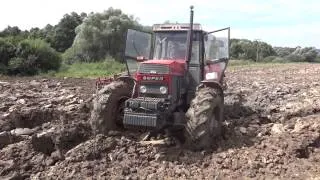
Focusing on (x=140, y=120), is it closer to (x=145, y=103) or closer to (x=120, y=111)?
(x=145, y=103)

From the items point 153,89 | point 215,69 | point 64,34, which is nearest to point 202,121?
point 153,89

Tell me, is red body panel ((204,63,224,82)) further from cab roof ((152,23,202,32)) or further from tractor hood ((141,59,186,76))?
cab roof ((152,23,202,32))

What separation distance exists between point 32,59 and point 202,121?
27.7 meters

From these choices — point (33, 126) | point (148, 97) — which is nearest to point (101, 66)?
point (33, 126)

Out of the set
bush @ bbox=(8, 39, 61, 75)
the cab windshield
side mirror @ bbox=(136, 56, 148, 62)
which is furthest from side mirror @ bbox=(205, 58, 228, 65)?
bush @ bbox=(8, 39, 61, 75)

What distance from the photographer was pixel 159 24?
1118 cm

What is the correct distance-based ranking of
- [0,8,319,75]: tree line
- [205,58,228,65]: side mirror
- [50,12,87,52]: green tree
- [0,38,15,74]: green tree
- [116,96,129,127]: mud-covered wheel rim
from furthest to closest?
[50,12,87,52]: green tree
[0,8,319,75]: tree line
[0,38,15,74]: green tree
[205,58,228,65]: side mirror
[116,96,129,127]: mud-covered wheel rim

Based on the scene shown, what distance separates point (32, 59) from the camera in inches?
1407

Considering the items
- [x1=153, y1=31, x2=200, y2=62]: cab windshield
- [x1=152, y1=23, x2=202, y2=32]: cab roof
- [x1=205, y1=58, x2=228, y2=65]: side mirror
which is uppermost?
[x1=152, y1=23, x2=202, y2=32]: cab roof

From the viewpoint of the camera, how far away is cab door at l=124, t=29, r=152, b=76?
37.0ft

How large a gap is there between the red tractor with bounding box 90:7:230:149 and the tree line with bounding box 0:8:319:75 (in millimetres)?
7566

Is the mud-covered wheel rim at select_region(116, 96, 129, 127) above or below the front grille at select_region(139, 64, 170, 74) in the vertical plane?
below

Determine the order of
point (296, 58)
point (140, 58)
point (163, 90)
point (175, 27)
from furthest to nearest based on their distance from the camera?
point (296, 58) < point (140, 58) < point (175, 27) < point (163, 90)

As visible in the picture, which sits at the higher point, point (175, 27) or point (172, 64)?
point (175, 27)
